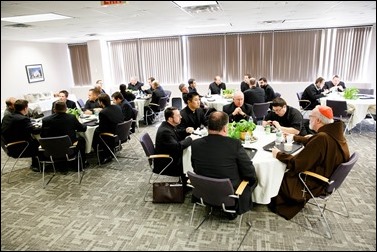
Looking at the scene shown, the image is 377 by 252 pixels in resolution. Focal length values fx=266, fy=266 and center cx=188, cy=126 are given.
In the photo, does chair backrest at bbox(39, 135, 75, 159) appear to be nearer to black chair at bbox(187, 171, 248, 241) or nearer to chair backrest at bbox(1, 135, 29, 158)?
chair backrest at bbox(1, 135, 29, 158)

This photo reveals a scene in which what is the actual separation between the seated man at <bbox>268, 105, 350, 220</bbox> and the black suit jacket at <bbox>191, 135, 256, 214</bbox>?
0.50 metres

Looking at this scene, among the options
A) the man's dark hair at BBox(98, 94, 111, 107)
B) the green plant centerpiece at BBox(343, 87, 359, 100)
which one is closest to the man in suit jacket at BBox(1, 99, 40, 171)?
the man's dark hair at BBox(98, 94, 111, 107)

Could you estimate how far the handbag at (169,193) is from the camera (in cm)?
346

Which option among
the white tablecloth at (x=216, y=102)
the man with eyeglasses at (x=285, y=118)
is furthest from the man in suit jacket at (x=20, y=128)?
the man with eyeglasses at (x=285, y=118)

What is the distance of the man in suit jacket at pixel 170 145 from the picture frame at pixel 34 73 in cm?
765

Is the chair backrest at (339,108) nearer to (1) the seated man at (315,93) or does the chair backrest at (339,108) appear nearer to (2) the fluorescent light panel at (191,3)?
(1) the seated man at (315,93)

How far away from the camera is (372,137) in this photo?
583cm

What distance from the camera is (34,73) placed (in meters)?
9.28

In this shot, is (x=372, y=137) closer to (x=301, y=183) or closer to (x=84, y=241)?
(x=301, y=183)

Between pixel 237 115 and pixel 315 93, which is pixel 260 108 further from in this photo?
pixel 315 93

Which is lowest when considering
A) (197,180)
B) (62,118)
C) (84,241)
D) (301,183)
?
(84,241)

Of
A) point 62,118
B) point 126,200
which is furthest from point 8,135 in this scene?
point 126,200

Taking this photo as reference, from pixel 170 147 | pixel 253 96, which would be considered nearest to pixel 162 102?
pixel 253 96

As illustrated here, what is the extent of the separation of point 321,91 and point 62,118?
6.27m
